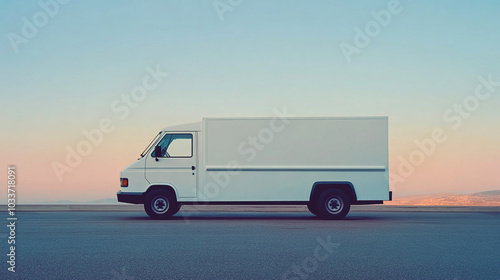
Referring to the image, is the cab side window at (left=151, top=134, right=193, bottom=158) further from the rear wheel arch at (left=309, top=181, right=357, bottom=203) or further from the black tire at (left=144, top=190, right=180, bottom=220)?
the rear wheel arch at (left=309, top=181, right=357, bottom=203)

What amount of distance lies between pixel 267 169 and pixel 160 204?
3.20 meters

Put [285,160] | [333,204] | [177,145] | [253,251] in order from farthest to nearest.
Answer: [177,145], [285,160], [333,204], [253,251]

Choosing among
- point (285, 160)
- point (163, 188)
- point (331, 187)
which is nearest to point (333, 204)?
point (331, 187)

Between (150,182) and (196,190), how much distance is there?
1.32 meters

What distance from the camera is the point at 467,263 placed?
8523 millimetres

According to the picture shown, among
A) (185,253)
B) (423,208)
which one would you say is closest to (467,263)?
(185,253)

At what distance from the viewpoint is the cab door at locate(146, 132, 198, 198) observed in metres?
16.9

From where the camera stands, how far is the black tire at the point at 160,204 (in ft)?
55.1

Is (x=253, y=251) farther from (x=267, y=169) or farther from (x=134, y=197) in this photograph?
(x=134, y=197)

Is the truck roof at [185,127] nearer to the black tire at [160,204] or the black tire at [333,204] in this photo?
the black tire at [160,204]

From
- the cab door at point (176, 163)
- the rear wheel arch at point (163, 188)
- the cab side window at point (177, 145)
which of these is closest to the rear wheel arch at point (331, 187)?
the cab door at point (176, 163)

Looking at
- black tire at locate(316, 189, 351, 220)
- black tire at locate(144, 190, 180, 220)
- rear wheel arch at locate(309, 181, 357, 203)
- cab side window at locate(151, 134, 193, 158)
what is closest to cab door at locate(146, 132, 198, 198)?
cab side window at locate(151, 134, 193, 158)

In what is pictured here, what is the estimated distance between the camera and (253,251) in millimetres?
9555

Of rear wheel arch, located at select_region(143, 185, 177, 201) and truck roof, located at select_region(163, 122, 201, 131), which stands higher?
truck roof, located at select_region(163, 122, 201, 131)
